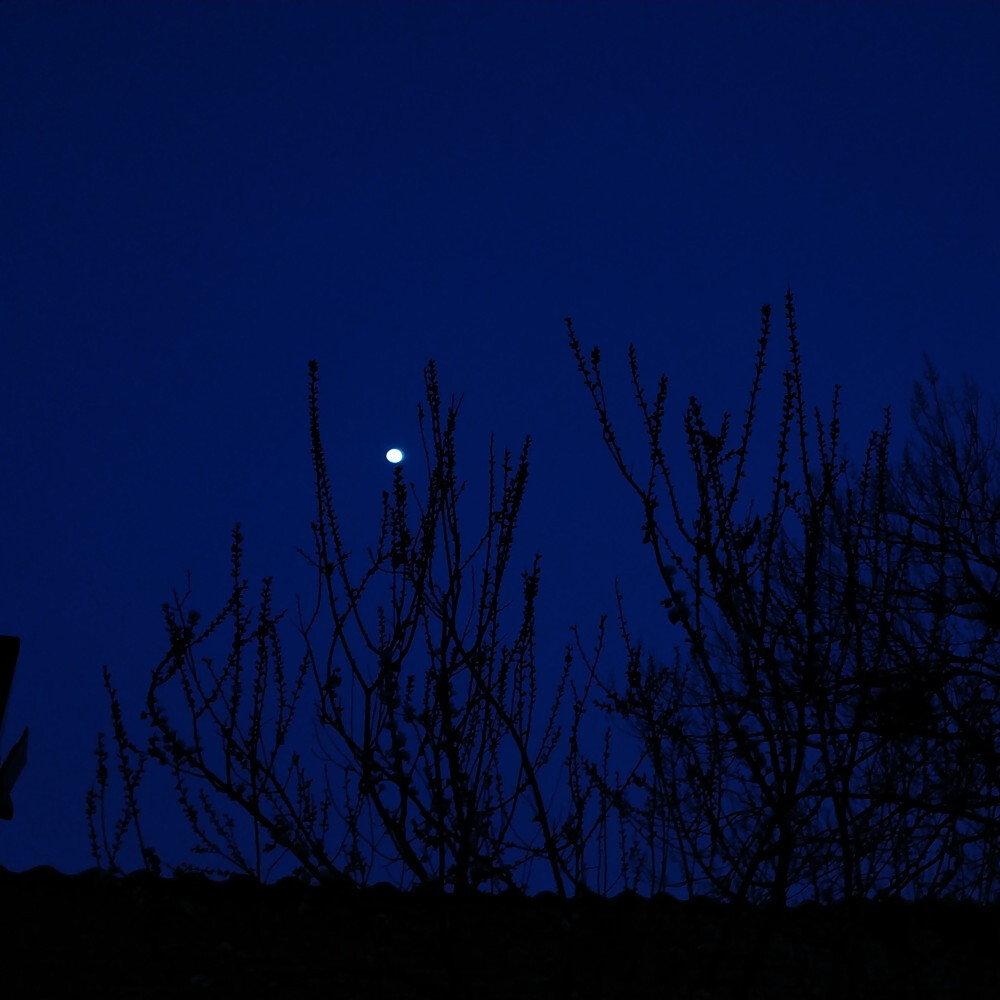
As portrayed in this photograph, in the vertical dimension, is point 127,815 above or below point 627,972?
above

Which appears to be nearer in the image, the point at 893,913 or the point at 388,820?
the point at 388,820

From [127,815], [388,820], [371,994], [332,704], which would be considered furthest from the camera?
[371,994]

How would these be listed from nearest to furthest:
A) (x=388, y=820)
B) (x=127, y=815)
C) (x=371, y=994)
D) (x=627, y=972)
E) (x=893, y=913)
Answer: (x=388, y=820) < (x=627, y=972) < (x=893, y=913) < (x=127, y=815) < (x=371, y=994)

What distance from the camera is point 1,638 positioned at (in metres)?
3.82

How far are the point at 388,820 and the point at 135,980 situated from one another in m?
4.54

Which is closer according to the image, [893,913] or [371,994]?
[893,913]

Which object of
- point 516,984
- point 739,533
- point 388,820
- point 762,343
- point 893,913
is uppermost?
point 762,343

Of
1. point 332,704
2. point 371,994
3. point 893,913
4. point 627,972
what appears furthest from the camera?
point 371,994

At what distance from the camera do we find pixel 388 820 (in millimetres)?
2822

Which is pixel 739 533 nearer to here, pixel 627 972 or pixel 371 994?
pixel 627 972

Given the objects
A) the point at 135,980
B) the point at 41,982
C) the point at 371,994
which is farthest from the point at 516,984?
the point at 41,982

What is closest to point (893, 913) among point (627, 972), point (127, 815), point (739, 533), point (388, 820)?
point (627, 972)

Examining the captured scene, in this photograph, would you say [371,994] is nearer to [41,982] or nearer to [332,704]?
[41,982]

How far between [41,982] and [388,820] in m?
4.74
